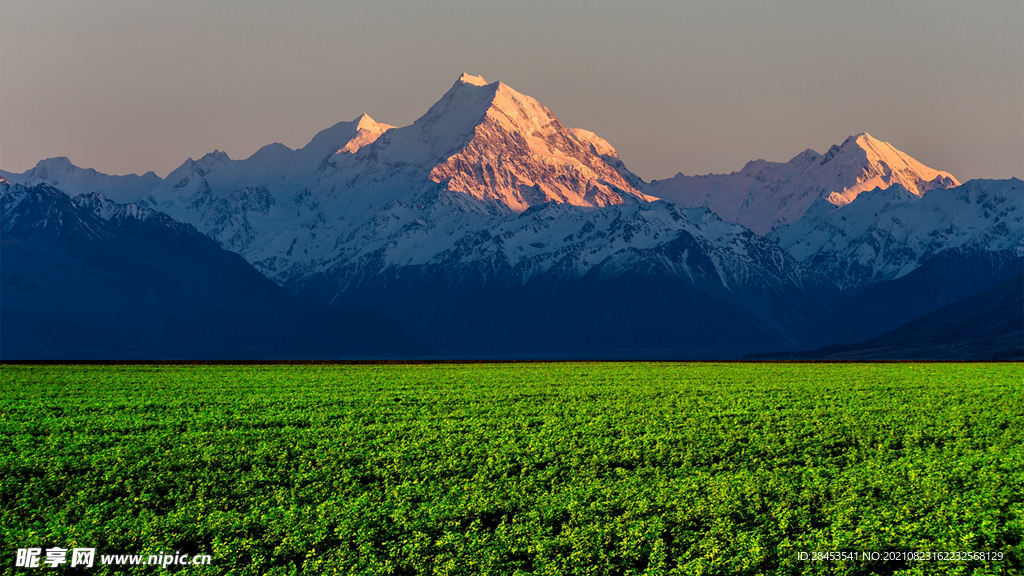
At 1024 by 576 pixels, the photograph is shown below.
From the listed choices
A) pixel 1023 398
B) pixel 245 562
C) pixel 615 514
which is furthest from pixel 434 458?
pixel 1023 398

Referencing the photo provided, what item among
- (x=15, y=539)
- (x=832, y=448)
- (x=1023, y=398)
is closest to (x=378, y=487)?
(x=15, y=539)

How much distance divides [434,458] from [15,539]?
14.4 m

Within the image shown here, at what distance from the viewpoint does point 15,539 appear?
1079 inches

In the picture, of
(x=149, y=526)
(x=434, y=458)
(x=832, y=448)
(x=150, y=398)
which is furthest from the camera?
(x=150, y=398)

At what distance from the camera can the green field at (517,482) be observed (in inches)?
1040

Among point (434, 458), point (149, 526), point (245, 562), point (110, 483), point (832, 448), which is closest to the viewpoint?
point (245, 562)

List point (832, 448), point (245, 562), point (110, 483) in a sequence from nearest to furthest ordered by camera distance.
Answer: point (245, 562), point (110, 483), point (832, 448)

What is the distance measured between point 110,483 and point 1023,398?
51086mm

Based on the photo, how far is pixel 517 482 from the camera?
33.5 m

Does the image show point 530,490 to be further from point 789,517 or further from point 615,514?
point 789,517

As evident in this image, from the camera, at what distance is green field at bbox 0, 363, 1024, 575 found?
26.4m

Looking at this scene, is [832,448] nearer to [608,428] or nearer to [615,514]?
[608,428]

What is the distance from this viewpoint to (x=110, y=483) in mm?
33750

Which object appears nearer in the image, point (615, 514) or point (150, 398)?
point (615, 514)
